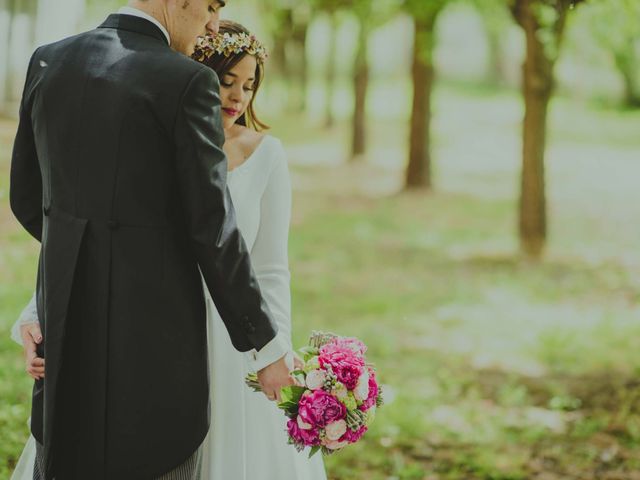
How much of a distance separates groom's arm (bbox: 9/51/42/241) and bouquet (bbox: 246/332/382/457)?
32.5 inches

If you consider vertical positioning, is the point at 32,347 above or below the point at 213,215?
below

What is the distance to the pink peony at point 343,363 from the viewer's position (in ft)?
7.68

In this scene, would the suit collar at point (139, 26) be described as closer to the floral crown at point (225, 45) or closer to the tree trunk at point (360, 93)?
the floral crown at point (225, 45)

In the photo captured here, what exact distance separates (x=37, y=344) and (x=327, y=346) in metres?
0.82

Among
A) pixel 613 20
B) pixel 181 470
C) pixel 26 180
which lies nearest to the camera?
pixel 181 470

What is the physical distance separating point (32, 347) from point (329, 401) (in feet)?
2.85

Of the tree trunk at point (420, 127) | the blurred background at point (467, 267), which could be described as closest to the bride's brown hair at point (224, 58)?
the blurred background at point (467, 267)

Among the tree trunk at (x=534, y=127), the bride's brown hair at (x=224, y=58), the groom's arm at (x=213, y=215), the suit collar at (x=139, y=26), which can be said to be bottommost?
the tree trunk at (x=534, y=127)

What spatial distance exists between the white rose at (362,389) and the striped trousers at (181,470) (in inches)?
19.6

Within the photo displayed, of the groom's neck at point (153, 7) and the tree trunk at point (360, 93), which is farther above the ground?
the groom's neck at point (153, 7)

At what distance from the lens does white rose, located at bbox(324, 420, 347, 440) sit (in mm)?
2285

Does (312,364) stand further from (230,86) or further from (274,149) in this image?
(230,86)

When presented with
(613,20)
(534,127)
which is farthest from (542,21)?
(534,127)

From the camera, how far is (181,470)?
7.82 feet
